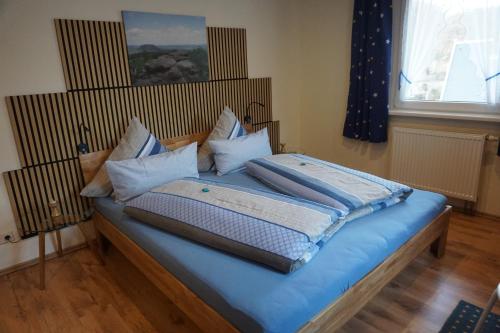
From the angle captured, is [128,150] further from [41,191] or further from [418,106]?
[418,106]

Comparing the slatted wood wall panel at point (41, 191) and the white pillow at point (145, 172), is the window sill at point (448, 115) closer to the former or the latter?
the white pillow at point (145, 172)

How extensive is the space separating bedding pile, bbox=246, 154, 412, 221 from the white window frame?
120 cm

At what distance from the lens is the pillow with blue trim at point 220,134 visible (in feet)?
10.00

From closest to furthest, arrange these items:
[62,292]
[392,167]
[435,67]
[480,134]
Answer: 1. [62,292]
2. [480,134]
3. [435,67]
4. [392,167]

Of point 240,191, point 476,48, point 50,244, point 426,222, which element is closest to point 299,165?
point 240,191

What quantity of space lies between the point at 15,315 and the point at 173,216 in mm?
1167

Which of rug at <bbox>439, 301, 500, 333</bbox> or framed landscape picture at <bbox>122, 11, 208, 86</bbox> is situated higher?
framed landscape picture at <bbox>122, 11, 208, 86</bbox>

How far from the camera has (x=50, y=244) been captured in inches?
105

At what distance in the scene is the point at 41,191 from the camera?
8.21ft

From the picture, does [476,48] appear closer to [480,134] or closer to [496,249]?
[480,134]

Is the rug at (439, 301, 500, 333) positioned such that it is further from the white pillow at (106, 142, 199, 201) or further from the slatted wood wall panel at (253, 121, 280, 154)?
the slatted wood wall panel at (253, 121, 280, 154)

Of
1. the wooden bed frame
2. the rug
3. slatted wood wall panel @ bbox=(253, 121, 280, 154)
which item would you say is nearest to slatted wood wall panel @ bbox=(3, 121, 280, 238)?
the wooden bed frame

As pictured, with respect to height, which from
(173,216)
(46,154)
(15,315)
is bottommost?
(15,315)

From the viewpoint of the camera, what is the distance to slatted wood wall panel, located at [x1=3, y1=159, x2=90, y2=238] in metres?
2.40
